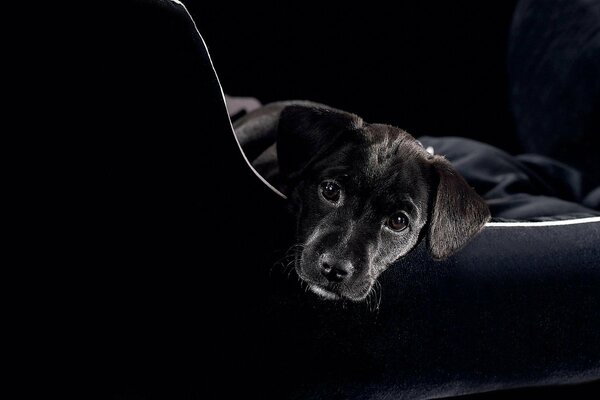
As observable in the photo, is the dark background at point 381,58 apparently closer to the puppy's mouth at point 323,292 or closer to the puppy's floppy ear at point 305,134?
the puppy's floppy ear at point 305,134

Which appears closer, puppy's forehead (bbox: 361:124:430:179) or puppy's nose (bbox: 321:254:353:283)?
puppy's nose (bbox: 321:254:353:283)

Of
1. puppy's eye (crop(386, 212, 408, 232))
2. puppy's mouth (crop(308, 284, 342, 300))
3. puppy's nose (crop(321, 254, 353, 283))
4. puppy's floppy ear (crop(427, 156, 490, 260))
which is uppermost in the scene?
puppy's floppy ear (crop(427, 156, 490, 260))

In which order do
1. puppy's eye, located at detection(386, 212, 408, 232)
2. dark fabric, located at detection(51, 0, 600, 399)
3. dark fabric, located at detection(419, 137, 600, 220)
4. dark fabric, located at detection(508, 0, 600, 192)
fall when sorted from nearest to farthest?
dark fabric, located at detection(51, 0, 600, 399)
puppy's eye, located at detection(386, 212, 408, 232)
dark fabric, located at detection(419, 137, 600, 220)
dark fabric, located at detection(508, 0, 600, 192)

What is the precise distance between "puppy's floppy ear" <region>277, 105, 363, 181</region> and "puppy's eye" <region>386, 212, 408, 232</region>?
0.26m

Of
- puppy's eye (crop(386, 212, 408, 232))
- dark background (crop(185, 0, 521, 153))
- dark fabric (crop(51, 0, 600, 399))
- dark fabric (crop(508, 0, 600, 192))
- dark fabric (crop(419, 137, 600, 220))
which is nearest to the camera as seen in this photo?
dark fabric (crop(51, 0, 600, 399))

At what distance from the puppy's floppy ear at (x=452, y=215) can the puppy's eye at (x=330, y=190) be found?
26 centimetres

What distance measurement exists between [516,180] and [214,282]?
1530 millimetres

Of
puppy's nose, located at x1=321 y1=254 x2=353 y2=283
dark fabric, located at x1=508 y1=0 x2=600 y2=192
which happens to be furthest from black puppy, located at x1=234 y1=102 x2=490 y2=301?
dark fabric, located at x1=508 y1=0 x2=600 y2=192

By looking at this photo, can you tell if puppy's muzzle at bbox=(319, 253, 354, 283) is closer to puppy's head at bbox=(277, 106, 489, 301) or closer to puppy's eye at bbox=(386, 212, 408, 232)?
puppy's head at bbox=(277, 106, 489, 301)

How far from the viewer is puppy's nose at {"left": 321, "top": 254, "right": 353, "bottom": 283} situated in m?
1.45

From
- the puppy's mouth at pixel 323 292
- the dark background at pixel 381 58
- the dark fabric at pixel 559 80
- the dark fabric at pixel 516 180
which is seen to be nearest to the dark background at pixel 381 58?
the dark background at pixel 381 58

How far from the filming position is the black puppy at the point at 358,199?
4.77 ft

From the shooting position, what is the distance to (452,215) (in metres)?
1.48

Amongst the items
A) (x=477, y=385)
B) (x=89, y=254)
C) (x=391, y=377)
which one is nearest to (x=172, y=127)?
(x=89, y=254)
